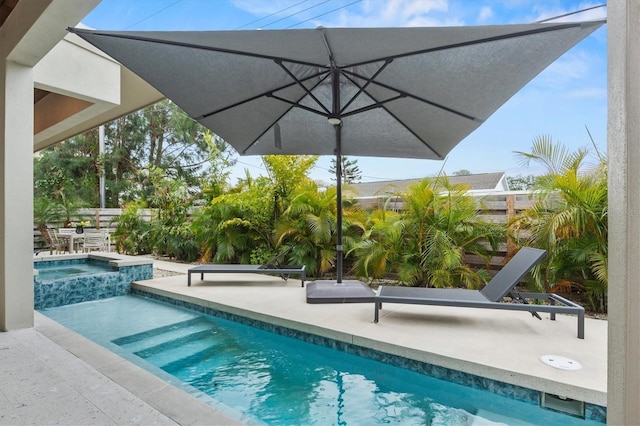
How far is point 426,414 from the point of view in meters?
2.90

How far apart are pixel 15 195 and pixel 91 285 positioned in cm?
327

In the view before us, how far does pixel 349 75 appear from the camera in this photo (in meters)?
5.15

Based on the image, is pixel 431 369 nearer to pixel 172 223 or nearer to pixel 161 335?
pixel 161 335

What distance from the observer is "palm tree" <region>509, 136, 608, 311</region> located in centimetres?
468

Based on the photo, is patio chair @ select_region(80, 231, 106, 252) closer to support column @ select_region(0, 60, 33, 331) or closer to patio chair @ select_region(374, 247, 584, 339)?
support column @ select_region(0, 60, 33, 331)

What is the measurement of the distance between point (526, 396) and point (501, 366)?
26cm

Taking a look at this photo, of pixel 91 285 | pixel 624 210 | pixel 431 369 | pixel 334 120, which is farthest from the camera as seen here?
pixel 91 285

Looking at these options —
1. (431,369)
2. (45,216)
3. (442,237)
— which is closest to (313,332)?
(431,369)

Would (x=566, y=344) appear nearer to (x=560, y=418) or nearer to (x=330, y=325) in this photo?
(x=560, y=418)

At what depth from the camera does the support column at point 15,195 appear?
3.78 metres

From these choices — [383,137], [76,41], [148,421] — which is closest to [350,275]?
[383,137]

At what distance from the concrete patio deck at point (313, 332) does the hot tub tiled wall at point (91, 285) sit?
206cm

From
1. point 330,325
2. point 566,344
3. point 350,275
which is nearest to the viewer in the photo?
point 566,344

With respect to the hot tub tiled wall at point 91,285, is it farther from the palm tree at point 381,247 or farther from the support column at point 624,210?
the support column at point 624,210
